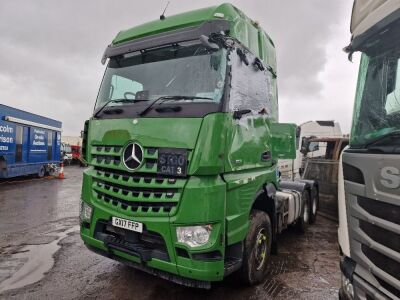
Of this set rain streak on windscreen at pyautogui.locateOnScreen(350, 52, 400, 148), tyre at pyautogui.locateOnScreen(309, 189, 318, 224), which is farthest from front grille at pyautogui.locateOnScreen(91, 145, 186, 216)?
tyre at pyautogui.locateOnScreen(309, 189, 318, 224)

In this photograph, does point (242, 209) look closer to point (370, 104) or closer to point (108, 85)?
point (370, 104)

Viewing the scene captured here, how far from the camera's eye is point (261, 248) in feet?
14.0

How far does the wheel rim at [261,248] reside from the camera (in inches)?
161

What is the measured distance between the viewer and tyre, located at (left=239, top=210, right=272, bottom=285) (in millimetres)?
3779

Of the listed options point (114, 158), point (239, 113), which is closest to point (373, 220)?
point (239, 113)

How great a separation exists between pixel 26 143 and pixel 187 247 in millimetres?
14668

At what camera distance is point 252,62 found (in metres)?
3.93

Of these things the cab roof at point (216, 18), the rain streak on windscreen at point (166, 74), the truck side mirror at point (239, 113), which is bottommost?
the truck side mirror at point (239, 113)

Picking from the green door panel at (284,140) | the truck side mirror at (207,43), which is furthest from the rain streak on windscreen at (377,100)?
the green door panel at (284,140)

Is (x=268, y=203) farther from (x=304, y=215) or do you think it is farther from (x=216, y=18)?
(x=304, y=215)

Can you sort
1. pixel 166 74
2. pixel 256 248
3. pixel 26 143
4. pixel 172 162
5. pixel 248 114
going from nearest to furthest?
pixel 172 162, pixel 166 74, pixel 248 114, pixel 256 248, pixel 26 143

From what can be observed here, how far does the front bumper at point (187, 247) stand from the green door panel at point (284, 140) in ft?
6.00

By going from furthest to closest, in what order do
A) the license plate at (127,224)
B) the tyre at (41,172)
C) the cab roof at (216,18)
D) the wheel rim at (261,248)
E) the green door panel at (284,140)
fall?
the tyre at (41,172) < the green door panel at (284,140) < the wheel rim at (261,248) < the cab roof at (216,18) < the license plate at (127,224)

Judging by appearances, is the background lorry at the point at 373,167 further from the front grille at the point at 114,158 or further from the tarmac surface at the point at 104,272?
the front grille at the point at 114,158
